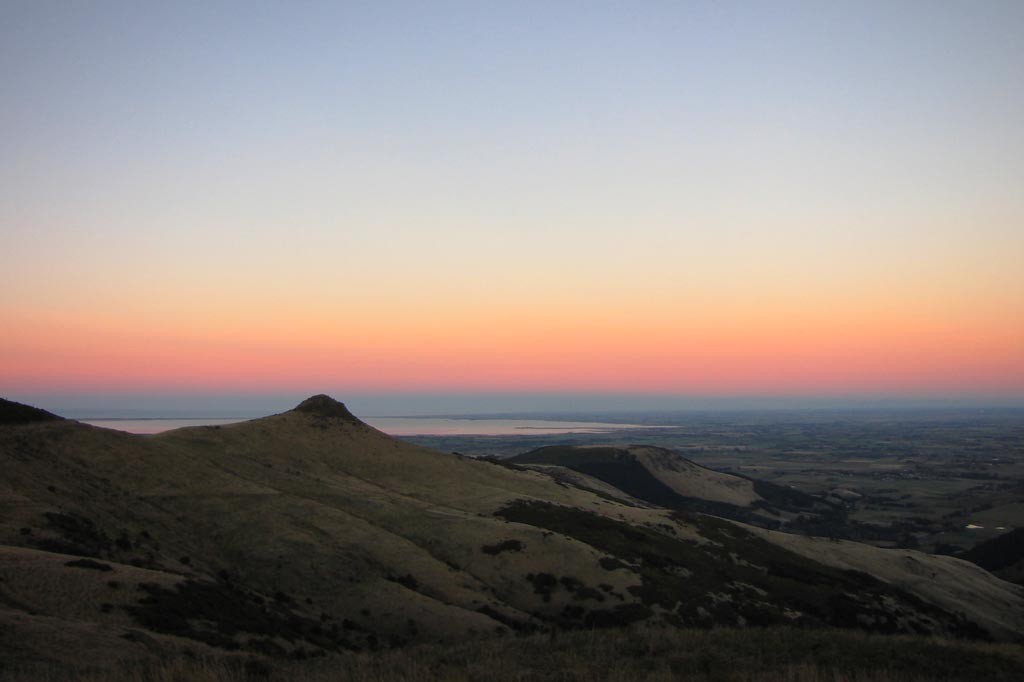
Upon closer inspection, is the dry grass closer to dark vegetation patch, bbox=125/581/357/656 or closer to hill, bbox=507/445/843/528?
dark vegetation patch, bbox=125/581/357/656

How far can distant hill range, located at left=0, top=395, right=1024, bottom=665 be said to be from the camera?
27266mm

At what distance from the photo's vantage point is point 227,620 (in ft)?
92.8

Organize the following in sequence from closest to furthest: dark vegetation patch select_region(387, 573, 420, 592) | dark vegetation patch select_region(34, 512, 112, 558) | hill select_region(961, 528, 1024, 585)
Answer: dark vegetation patch select_region(34, 512, 112, 558) → dark vegetation patch select_region(387, 573, 420, 592) → hill select_region(961, 528, 1024, 585)

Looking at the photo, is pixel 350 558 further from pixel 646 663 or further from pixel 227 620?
pixel 646 663

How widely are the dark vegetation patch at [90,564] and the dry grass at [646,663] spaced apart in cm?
1084

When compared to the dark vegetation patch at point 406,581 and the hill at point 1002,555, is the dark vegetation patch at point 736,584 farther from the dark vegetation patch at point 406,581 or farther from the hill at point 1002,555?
the hill at point 1002,555

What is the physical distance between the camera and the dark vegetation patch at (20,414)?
4869 cm

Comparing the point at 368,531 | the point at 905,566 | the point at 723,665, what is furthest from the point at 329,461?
the point at 905,566

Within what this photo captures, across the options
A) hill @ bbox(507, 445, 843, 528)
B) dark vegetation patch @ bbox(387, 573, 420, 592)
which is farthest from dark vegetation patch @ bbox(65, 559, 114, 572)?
hill @ bbox(507, 445, 843, 528)

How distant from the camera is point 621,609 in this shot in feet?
132

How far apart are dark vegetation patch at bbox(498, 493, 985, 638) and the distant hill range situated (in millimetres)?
216

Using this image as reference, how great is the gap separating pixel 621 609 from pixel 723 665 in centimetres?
2178

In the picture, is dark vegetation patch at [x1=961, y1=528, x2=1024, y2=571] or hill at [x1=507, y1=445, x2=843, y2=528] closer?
dark vegetation patch at [x1=961, y1=528, x2=1024, y2=571]

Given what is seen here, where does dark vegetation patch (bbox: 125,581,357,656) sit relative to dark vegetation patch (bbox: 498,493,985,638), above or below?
above
